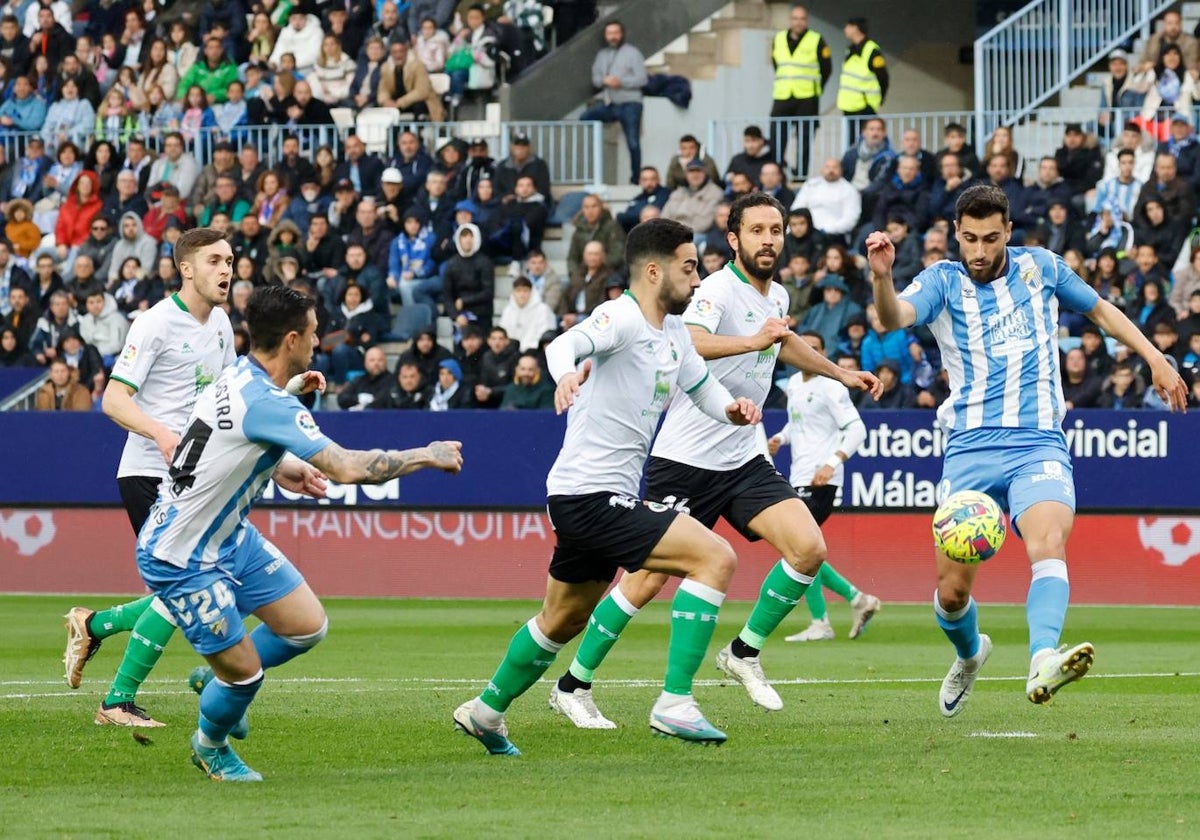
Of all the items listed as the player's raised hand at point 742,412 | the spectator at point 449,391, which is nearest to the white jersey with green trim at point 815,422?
the spectator at point 449,391

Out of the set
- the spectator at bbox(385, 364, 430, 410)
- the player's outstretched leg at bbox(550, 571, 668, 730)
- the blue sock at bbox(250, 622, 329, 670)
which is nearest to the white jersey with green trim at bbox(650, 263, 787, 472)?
the player's outstretched leg at bbox(550, 571, 668, 730)

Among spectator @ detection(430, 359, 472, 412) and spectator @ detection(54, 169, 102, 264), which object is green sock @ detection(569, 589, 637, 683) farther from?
spectator @ detection(54, 169, 102, 264)

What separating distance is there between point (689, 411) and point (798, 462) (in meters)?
5.66

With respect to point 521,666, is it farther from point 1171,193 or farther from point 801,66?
point 801,66

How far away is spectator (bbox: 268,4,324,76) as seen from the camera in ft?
92.5

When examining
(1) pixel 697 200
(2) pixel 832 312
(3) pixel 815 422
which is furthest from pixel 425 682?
(1) pixel 697 200

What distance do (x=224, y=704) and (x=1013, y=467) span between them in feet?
11.5

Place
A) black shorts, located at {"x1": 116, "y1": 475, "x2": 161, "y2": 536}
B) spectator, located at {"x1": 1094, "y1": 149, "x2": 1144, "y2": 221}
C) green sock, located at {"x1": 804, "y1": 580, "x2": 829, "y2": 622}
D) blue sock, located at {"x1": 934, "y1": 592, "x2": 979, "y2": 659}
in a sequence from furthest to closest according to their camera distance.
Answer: spectator, located at {"x1": 1094, "y1": 149, "x2": 1144, "y2": 221}
green sock, located at {"x1": 804, "y1": 580, "x2": 829, "y2": 622}
black shorts, located at {"x1": 116, "y1": 475, "x2": 161, "y2": 536}
blue sock, located at {"x1": 934, "y1": 592, "x2": 979, "y2": 659}

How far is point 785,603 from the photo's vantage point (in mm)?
10539

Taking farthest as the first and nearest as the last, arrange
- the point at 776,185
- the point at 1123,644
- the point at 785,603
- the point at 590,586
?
the point at 776,185 < the point at 1123,644 < the point at 785,603 < the point at 590,586

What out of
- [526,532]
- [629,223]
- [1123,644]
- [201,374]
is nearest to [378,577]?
[526,532]

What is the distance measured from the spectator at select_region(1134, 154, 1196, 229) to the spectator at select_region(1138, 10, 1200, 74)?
7.52ft

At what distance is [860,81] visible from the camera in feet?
81.0

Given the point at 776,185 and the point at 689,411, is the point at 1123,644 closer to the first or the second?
the point at 689,411
